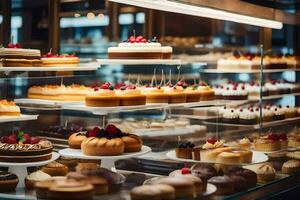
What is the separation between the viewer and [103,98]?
3971 mm

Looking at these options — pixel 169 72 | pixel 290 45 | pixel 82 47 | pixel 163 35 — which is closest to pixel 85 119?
pixel 169 72

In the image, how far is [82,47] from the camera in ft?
25.4

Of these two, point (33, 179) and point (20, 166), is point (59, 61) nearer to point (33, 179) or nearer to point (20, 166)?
point (20, 166)

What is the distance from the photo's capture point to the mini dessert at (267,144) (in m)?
Result: 4.62

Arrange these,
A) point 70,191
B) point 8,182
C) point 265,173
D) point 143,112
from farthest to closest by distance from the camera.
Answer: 1. point 143,112
2. point 265,173
3. point 8,182
4. point 70,191

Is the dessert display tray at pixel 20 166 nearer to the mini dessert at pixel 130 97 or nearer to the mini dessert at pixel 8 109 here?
the mini dessert at pixel 8 109

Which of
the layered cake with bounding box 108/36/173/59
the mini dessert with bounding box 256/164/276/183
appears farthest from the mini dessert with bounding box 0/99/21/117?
the mini dessert with bounding box 256/164/276/183

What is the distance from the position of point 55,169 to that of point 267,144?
1903 mm

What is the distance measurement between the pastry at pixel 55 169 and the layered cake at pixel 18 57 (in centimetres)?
105

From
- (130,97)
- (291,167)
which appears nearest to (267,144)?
(291,167)

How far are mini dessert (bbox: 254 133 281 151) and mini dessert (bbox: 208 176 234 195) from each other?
4.75 ft

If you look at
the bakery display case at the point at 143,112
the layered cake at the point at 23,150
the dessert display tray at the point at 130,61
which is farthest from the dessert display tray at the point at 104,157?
the dessert display tray at the point at 130,61

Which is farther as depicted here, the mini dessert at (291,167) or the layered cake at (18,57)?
the layered cake at (18,57)

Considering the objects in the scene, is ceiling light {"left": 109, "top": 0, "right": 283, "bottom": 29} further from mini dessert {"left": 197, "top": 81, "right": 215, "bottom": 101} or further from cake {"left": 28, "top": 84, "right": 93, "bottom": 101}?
cake {"left": 28, "top": 84, "right": 93, "bottom": 101}
